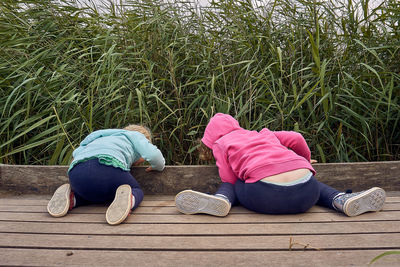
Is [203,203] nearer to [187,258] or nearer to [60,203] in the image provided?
[187,258]

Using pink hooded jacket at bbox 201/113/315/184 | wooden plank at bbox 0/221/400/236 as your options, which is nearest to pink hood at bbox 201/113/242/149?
pink hooded jacket at bbox 201/113/315/184

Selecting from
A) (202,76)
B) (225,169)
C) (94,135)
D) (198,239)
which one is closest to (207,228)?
(198,239)

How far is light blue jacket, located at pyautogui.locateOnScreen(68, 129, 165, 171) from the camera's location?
175 centimetres

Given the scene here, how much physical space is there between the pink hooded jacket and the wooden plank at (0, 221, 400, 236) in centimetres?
30

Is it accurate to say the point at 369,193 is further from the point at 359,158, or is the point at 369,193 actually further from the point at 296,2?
the point at 296,2

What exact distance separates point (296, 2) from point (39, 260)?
272 centimetres

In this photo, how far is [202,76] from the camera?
98.8 inches

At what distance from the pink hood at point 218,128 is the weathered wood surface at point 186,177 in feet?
0.58

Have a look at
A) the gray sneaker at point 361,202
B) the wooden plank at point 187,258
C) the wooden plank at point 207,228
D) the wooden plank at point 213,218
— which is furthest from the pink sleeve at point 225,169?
the wooden plank at point 187,258

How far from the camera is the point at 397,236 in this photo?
124cm

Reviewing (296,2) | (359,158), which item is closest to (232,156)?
(359,158)

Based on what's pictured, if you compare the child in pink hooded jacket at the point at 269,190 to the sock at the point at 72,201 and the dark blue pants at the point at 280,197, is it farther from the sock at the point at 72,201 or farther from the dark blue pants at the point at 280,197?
the sock at the point at 72,201

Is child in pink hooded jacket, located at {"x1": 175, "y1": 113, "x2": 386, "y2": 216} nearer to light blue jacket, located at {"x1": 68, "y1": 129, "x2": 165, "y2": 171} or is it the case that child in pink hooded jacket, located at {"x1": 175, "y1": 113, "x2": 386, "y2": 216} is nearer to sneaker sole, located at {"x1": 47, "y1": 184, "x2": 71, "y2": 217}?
light blue jacket, located at {"x1": 68, "y1": 129, "x2": 165, "y2": 171}

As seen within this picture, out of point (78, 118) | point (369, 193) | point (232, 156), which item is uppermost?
point (78, 118)
